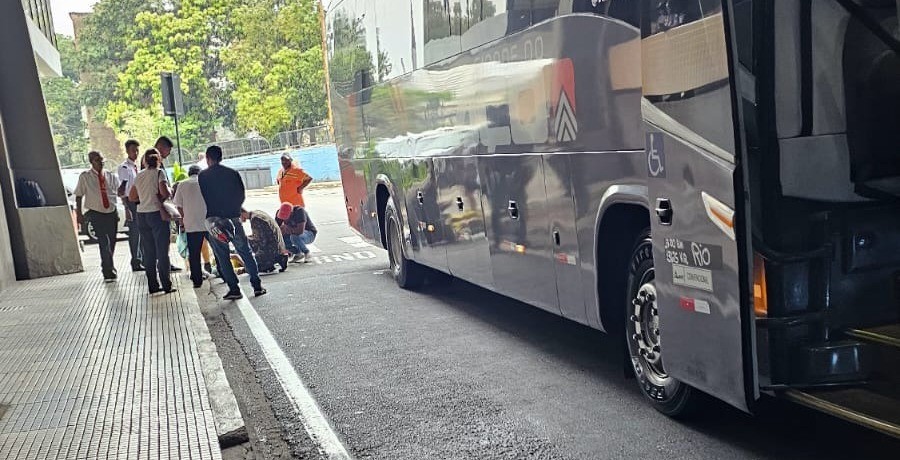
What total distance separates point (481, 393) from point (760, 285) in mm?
2671

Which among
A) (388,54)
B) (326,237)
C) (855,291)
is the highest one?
(388,54)

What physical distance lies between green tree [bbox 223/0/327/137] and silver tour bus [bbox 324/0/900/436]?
49.9 meters

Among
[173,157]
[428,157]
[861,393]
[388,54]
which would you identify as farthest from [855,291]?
[173,157]

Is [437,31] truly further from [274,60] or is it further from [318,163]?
[274,60]

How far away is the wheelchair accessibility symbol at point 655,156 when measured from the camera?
16.5ft

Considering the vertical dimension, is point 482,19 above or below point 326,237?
above

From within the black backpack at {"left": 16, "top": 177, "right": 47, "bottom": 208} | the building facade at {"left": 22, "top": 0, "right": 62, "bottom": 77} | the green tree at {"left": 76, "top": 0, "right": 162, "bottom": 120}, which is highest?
the green tree at {"left": 76, "top": 0, "right": 162, "bottom": 120}

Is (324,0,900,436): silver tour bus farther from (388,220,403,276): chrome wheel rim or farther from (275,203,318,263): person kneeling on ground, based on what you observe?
(275,203,318,263): person kneeling on ground

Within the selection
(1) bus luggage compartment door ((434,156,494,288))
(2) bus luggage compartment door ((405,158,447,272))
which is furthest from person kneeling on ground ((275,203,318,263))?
(1) bus luggage compartment door ((434,156,494,288))

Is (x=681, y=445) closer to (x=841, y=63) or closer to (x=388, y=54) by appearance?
(x=841, y=63)

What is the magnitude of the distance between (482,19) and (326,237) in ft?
40.8

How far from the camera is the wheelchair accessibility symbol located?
5027mm

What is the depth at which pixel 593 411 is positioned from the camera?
19.4 ft

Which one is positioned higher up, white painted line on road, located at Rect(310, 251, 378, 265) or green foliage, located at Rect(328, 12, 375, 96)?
green foliage, located at Rect(328, 12, 375, 96)
